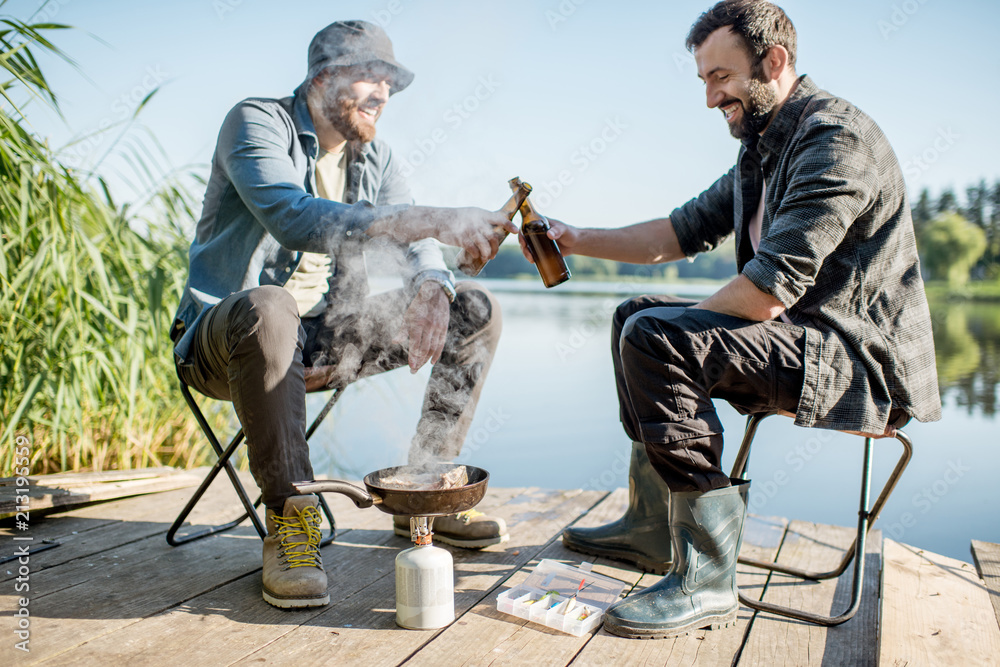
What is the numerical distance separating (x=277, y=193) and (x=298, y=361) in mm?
480

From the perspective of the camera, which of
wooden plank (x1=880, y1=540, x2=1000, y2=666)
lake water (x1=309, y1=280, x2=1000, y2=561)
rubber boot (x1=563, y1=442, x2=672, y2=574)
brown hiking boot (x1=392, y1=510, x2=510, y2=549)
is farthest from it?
lake water (x1=309, y1=280, x2=1000, y2=561)

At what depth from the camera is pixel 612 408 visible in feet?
25.5

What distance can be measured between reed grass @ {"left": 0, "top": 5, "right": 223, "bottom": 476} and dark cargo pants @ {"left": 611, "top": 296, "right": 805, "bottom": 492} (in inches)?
85.9

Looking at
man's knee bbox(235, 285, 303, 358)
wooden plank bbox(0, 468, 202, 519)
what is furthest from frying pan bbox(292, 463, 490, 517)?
wooden plank bbox(0, 468, 202, 519)

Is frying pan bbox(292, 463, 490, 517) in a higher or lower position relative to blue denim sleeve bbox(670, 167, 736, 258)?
lower

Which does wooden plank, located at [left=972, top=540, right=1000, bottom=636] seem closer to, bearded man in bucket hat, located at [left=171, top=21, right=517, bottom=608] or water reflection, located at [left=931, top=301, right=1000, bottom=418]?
bearded man in bucket hat, located at [left=171, top=21, right=517, bottom=608]

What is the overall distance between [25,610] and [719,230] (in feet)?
7.23

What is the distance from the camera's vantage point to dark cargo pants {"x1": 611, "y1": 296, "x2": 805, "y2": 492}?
59.6 inches

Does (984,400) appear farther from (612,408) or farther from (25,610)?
(25,610)

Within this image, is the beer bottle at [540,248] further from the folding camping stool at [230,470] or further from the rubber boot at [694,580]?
the rubber boot at [694,580]

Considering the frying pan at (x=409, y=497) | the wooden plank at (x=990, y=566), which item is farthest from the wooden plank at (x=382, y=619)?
the wooden plank at (x=990, y=566)

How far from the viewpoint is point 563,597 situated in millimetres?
1664

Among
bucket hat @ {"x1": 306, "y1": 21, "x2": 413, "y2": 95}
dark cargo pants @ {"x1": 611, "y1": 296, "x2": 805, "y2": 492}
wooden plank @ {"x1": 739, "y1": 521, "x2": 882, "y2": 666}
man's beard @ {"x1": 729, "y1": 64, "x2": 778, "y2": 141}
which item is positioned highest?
bucket hat @ {"x1": 306, "y1": 21, "x2": 413, "y2": 95}

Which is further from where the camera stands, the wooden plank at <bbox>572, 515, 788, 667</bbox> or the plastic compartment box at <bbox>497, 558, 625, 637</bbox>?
the plastic compartment box at <bbox>497, 558, 625, 637</bbox>
